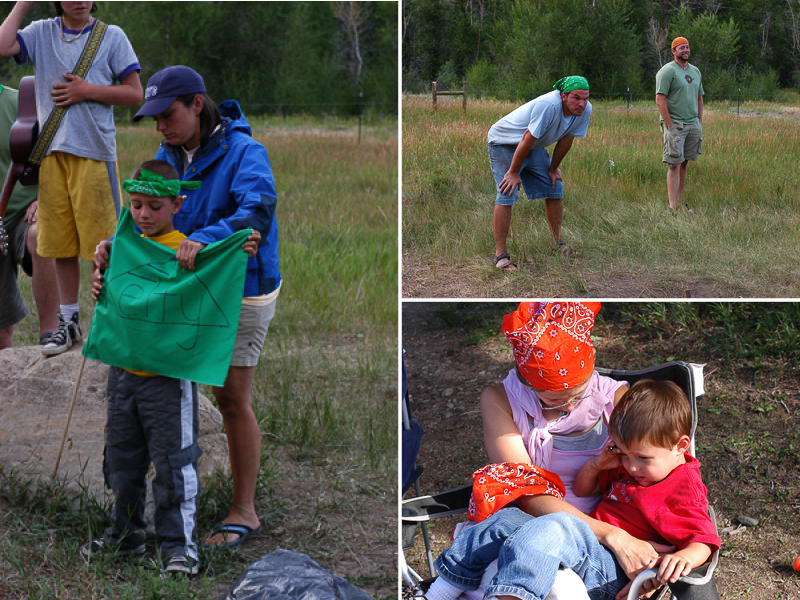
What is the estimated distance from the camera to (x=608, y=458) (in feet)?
7.82

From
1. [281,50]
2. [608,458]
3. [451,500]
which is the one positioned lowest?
[451,500]

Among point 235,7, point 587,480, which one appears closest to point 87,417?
point 587,480

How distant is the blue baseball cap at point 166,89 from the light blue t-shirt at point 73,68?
963 millimetres

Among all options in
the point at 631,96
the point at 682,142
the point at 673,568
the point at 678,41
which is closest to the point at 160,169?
the point at 673,568

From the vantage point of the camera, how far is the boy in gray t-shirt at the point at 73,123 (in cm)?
347

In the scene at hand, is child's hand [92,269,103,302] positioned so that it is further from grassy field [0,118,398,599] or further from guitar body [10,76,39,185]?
guitar body [10,76,39,185]

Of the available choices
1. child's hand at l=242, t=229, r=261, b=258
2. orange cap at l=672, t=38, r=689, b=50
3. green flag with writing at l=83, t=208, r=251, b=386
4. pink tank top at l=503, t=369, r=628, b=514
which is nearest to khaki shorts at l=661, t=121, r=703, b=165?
orange cap at l=672, t=38, r=689, b=50

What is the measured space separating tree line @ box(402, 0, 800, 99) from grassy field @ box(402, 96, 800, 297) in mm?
160

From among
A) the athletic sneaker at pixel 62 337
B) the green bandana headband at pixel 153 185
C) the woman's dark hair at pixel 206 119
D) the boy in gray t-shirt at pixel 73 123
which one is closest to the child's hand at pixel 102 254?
the green bandana headband at pixel 153 185

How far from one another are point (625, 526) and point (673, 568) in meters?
0.27

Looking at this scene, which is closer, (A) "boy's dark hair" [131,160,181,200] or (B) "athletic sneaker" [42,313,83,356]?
(A) "boy's dark hair" [131,160,181,200]

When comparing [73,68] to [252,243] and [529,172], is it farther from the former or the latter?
[529,172]

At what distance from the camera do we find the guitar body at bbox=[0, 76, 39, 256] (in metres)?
3.51

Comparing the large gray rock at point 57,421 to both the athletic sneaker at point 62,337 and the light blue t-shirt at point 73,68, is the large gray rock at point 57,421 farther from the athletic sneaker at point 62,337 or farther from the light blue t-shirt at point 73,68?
the light blue t-shirt at point 73,68
